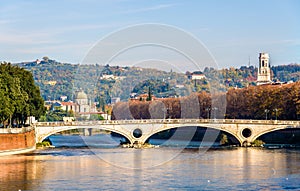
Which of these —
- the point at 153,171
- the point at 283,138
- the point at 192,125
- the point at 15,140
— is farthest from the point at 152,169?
the point at 283,138

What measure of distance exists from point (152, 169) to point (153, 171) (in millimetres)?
1689

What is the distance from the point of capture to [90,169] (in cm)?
7219

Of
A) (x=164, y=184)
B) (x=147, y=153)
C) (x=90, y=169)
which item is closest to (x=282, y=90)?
(x=147, y=153)

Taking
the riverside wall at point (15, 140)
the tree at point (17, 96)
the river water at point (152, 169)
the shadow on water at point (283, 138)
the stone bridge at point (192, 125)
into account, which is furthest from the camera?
the shadow on water at point (283, 138)

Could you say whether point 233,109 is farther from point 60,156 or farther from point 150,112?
point 60,156

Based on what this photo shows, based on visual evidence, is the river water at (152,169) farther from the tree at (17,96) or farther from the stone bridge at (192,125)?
the stone bridge at (192,125)

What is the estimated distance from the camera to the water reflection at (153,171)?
6153 cm

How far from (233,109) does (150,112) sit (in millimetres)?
26268

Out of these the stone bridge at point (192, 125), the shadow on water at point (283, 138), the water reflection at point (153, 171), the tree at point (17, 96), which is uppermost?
the tree at point (17, 96)

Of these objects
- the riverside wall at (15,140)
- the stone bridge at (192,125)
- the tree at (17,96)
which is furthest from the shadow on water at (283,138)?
the riverside wall at (15,140)

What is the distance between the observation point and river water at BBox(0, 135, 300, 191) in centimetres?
6153

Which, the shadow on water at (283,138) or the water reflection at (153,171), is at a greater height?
the shadow on water at (283,138)

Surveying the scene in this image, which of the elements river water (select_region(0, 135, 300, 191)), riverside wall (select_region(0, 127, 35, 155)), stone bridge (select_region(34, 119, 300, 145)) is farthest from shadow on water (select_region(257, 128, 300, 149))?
riverside wall (select_region(0, 127, 35, 155))

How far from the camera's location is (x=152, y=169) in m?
72.2
